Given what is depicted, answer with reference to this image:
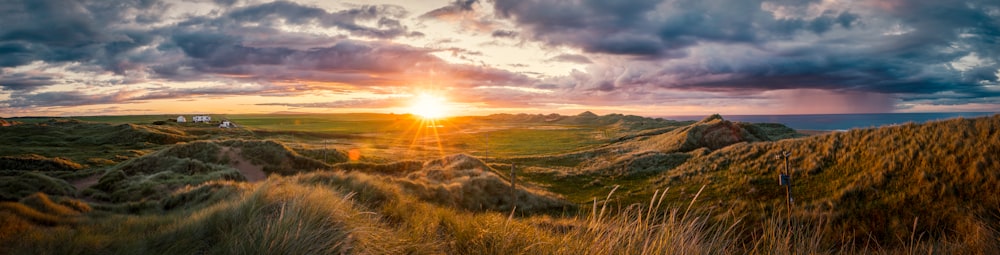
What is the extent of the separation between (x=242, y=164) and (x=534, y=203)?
23.7 m

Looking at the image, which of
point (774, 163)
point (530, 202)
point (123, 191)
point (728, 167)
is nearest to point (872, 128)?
point (774, 163)

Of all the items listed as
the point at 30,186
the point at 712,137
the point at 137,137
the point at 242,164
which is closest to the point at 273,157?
the point at 242,164

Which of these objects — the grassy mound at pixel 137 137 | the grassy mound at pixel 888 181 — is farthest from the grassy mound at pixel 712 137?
the grassy mound at pixel 137 137

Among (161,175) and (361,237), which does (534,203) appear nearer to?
(161,175)

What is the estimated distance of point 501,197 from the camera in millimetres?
26547

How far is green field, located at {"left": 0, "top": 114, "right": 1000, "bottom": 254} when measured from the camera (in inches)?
190

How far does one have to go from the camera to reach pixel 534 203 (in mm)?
26797

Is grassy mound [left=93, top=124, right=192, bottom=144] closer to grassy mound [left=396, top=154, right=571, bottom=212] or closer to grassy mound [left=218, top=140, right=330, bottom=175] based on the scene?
grassy mound [left=218, top=140, right=330, bottom=175]

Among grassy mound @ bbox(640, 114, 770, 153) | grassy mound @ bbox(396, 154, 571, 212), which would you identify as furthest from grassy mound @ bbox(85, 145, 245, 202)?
grassy mound @ bbox(640, 114, 770, 153)

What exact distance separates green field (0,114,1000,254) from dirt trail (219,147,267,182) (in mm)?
155

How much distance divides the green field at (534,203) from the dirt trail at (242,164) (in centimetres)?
16

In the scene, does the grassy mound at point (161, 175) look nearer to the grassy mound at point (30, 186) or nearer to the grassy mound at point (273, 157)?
the grassy mound at point (30, 186)

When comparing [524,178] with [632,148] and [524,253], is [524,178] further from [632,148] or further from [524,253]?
[524,253]

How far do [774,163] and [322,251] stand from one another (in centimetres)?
2771
